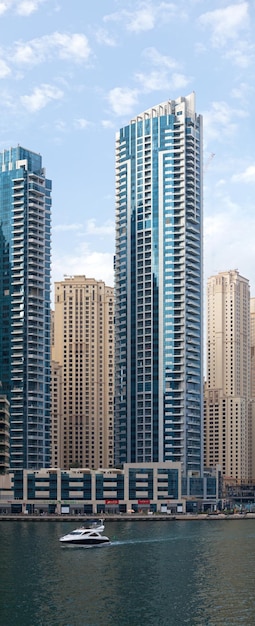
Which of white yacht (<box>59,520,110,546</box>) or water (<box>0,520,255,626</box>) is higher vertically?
white yacht (<box>59,520,110,546</box>)

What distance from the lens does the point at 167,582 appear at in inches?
4638

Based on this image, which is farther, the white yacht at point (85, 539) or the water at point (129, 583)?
the white yacht at point (85, 539)

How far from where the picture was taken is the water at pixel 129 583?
9512 cm

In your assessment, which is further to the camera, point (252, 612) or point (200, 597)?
point (200, 597)

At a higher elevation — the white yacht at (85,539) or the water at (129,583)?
the white yacht at (85,539)

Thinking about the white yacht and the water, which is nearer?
the water

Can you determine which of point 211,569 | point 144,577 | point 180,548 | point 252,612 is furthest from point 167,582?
point 180,548

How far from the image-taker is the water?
95.1 metres

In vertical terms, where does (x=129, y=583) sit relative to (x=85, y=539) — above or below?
below

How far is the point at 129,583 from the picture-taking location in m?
118

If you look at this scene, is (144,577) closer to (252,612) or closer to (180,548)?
(252,612)

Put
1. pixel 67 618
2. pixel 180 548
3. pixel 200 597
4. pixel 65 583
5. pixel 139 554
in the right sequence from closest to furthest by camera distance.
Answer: pixel 67 618
pixel 200 597
pixel 65 583
pixel 139 554
pixel 180 548

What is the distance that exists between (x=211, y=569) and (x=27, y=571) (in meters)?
23.2

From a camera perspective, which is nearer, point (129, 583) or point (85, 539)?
point (129, 583)
